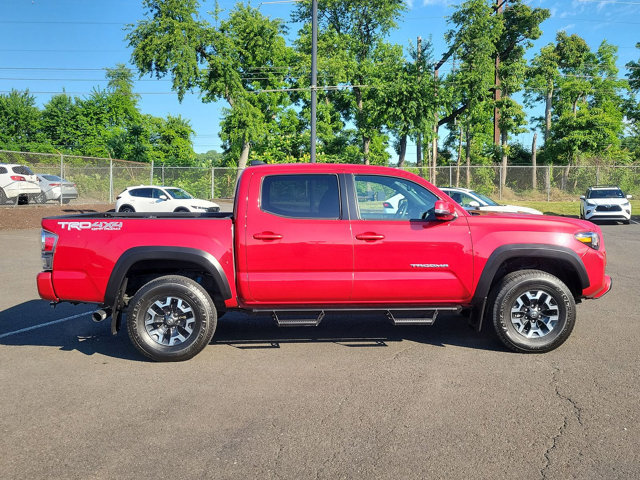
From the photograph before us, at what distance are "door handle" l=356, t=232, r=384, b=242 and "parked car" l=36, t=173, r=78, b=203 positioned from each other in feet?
73.8

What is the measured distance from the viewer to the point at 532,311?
514cm

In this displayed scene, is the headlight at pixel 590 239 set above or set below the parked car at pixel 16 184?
below

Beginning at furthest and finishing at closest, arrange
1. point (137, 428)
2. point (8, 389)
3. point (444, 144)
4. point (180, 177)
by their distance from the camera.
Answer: point (444, 144) → point (180, 177) → point (8, 389) → point (137, 428)

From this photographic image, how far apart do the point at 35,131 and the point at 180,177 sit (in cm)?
3017

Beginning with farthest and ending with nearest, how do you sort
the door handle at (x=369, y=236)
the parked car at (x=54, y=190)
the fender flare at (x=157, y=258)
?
the parked car at (x=54, y=190)
the door handle at (x=369, y=236)
the fender flare at (x=157, y=258)

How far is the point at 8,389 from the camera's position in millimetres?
4309

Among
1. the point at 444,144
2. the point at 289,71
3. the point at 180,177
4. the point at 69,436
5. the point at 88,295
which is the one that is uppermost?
the point at 289,71

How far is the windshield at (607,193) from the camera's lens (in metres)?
21.7

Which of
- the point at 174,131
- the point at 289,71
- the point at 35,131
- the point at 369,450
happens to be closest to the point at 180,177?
the point at 289,71

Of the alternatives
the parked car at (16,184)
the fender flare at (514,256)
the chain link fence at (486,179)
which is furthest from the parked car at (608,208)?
the parked car at (16,184)

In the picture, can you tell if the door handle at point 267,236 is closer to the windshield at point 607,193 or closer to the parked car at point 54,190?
the windshield at point 607,193

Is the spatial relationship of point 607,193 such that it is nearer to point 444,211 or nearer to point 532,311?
point 532,311

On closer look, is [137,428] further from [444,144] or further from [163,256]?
[444,144]

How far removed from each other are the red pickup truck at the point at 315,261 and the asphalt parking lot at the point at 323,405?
44 cm
